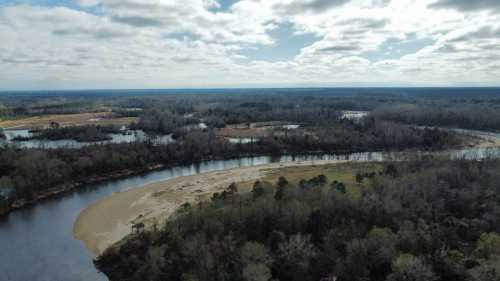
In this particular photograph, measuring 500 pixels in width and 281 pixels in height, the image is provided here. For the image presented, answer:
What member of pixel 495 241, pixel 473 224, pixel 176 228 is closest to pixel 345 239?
pixel 495 241

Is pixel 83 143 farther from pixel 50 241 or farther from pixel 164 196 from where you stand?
pixel 50 241

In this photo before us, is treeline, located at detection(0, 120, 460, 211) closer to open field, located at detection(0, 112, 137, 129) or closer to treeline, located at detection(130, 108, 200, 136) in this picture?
treeline, located at detection(130, 108, 200, 136)

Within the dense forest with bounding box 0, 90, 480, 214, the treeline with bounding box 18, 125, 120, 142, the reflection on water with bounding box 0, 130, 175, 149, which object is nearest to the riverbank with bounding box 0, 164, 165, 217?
the dense forest with bounding box 0, 90, 480, 214

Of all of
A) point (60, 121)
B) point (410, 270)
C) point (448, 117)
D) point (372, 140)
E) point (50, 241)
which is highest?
point (448, 117)

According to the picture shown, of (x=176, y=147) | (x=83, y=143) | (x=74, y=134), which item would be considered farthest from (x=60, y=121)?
(x=176, y=147)

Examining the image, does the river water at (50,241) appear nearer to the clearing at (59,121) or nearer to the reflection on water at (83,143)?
the reflection on water at (83,143)

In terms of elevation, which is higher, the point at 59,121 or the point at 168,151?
the point at 59,121

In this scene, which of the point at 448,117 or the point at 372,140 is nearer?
the point at 372,140

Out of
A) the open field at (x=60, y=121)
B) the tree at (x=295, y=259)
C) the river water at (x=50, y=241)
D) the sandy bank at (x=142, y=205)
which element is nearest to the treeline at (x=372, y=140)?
the sandy bank at (x=142, y=205)

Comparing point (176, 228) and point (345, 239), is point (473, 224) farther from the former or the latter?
point (176, 228)
